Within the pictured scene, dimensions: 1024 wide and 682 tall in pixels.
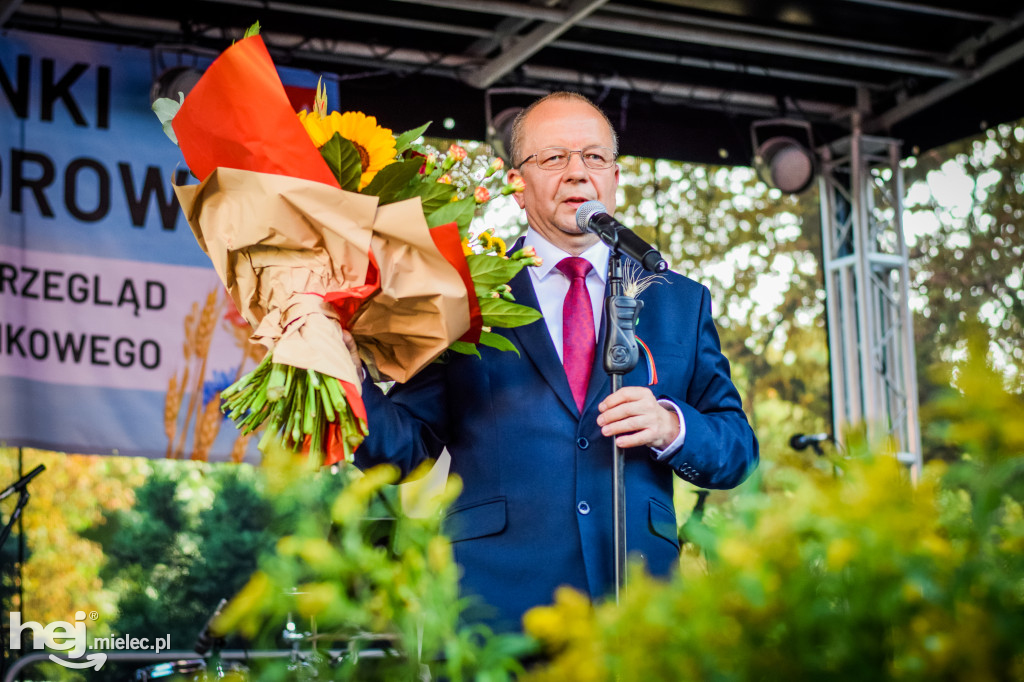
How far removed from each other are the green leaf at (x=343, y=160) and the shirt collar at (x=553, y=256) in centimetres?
54

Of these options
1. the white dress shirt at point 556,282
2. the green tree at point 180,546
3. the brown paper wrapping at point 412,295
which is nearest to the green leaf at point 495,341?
Result: the brown paper wrapping at point 412,295

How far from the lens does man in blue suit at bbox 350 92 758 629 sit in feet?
5.28

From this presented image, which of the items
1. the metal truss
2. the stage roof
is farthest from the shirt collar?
the metal truss

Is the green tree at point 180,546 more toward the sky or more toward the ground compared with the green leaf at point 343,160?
more toward the ground

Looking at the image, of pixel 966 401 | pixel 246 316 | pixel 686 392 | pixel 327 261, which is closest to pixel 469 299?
pixel 327 261

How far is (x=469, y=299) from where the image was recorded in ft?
4.57

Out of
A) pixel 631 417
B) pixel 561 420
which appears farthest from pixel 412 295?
pixel 561 420

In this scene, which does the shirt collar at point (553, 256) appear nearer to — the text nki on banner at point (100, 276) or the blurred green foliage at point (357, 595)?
the blurred green foliage at point (357, 595)

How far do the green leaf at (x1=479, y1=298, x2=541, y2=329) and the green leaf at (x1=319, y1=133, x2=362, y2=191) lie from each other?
0.25 meters

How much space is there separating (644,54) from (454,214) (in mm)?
3997

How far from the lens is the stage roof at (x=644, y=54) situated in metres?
4.57

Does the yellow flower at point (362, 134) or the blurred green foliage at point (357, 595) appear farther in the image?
the yellow flower at point (362, 134)

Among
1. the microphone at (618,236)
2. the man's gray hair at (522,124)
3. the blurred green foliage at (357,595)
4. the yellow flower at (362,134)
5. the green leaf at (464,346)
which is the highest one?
the man's gray hair at (522,124)

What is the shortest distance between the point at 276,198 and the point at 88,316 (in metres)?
3.40
